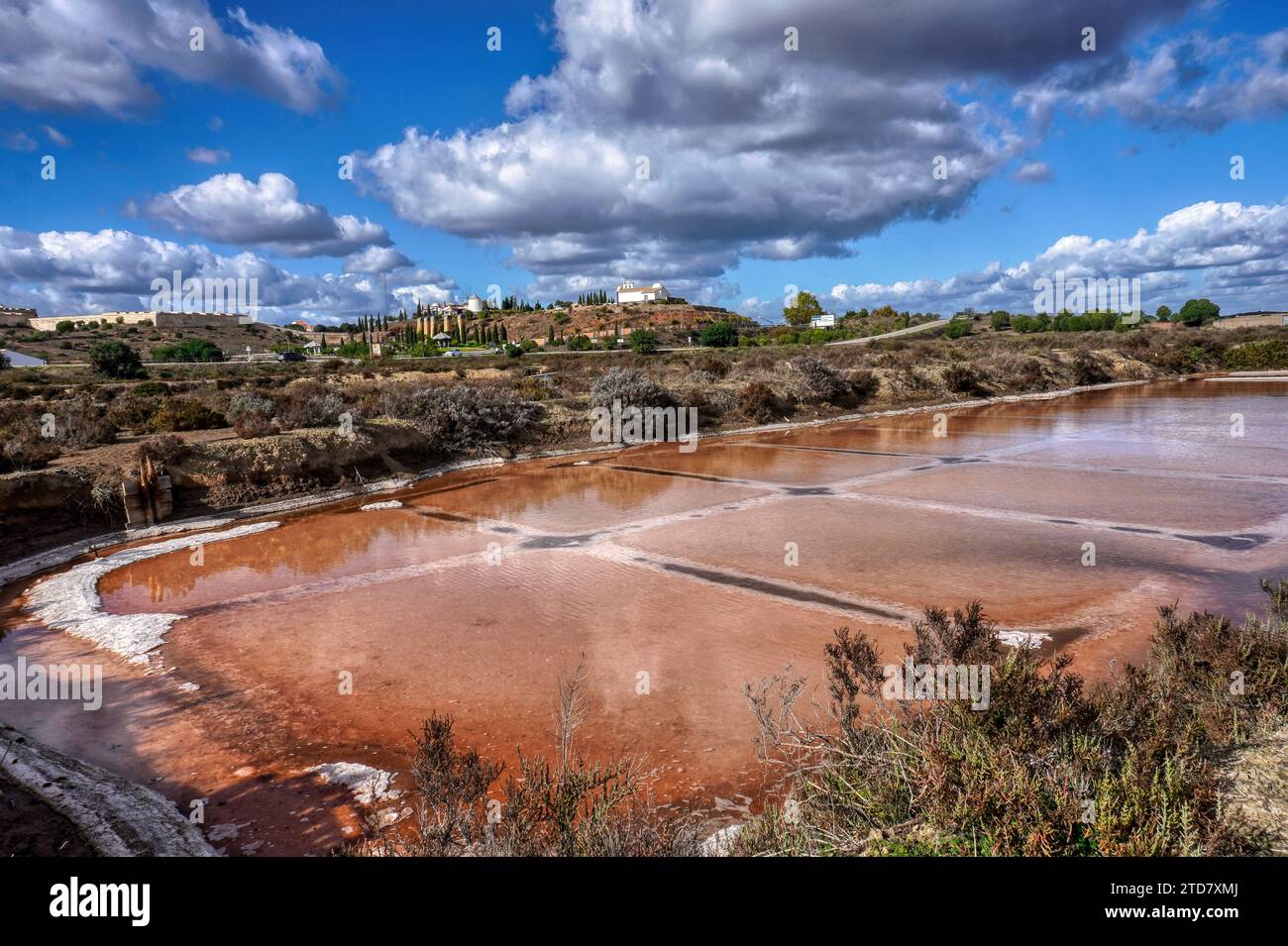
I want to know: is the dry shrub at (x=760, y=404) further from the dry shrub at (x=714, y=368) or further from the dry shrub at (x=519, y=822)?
the dry shrub at (x=519, y=822)

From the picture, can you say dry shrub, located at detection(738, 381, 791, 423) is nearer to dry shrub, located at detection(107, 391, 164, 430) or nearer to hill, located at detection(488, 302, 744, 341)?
dry shrub, located at detection(107, 391, 164, 430)

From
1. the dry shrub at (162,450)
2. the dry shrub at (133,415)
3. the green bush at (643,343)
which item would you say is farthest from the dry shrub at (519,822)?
the green bush at (643,343)

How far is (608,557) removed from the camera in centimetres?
884

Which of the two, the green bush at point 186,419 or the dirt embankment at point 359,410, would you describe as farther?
the green bush at point 186,419

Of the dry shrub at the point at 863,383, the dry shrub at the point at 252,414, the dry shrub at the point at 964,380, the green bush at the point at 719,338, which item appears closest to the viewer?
the dry shrub at the point at 252,414

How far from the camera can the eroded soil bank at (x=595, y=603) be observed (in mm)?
4539

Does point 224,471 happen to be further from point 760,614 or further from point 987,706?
point 987,706

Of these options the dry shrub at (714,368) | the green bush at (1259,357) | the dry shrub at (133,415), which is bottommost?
the dry shrub at (133,415)

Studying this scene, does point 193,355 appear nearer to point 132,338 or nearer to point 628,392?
point 132,338

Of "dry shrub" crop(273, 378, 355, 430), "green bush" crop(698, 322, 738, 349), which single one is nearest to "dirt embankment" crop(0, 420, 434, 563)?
"dry shrub" crop(273, 378, 355, 430)

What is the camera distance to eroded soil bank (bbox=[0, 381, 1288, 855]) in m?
4.54

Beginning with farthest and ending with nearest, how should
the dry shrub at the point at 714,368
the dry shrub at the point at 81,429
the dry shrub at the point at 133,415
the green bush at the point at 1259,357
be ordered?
the green bush at the point at 1259,357, the dry shrub at the point at 714,368, the dry shrub at the point at 133,415, the dry shrub at the point at 81,429

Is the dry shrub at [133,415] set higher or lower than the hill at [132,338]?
lower

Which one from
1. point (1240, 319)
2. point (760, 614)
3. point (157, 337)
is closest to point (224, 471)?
point (760, 614)
